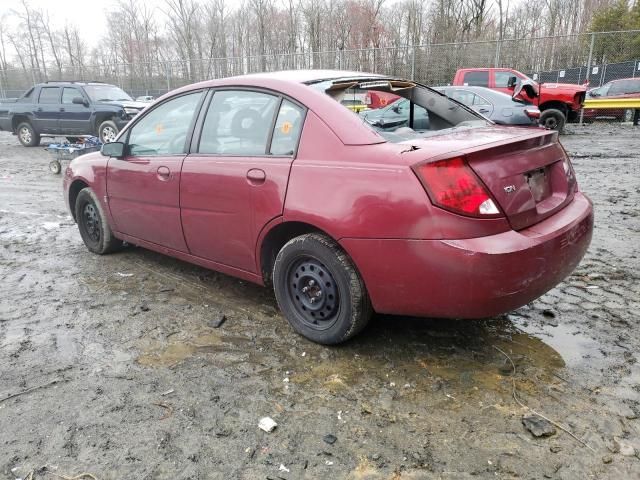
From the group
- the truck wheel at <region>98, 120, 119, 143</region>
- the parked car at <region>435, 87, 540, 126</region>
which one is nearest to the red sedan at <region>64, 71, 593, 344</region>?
the parked car at <region>435, 87, 540, 126</region>

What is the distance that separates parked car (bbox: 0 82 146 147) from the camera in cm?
1352

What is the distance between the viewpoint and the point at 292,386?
274 cm

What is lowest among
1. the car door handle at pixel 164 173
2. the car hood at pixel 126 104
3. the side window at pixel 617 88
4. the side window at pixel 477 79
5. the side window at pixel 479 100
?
the car door handle at pixel 164 173

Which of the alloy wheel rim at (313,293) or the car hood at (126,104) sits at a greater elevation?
the car hood at (126,104)

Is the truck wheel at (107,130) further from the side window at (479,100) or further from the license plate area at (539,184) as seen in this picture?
the license plate area at (539,184)

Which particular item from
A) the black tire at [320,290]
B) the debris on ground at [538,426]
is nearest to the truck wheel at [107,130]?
the black tire at [320,290]

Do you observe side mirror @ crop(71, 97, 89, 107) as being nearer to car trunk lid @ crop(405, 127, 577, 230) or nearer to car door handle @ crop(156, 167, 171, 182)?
car door handle @ crop(156, 167, 171, 182)

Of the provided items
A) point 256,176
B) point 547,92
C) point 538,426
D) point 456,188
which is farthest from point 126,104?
point 538,426

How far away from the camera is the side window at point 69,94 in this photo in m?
13.9

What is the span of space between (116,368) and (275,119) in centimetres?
179

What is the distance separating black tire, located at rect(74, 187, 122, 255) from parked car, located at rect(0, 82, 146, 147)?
880cm

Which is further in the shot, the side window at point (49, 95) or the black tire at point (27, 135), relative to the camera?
the black tire at point (27, 135)

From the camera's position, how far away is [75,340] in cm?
330

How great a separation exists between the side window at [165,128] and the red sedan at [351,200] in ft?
0.05
